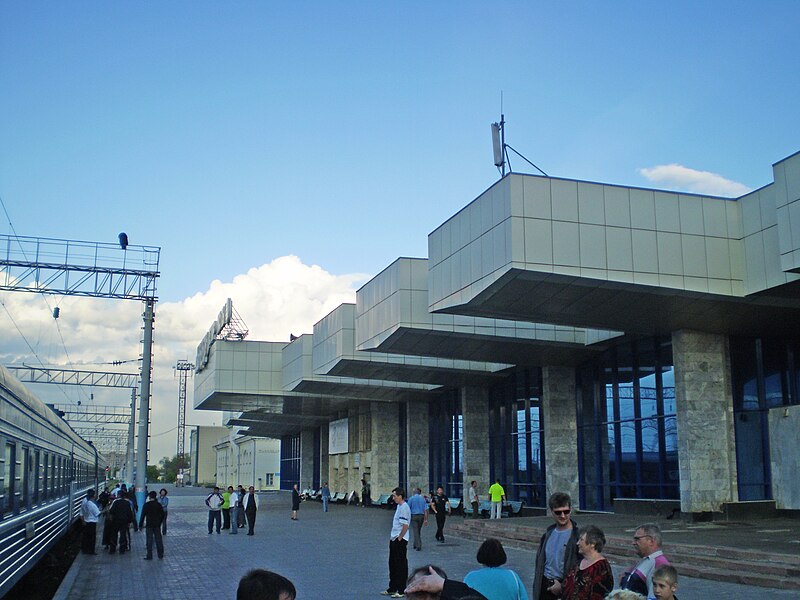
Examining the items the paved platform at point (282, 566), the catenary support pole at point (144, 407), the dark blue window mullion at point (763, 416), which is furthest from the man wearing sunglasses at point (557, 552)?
the catenary support pole at point (144, 407)

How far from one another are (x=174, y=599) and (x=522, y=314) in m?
12.1

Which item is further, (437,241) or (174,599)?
(437,241)

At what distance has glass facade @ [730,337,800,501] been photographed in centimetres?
2447

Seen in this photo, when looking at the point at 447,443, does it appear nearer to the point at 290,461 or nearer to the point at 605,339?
the point at 605,339

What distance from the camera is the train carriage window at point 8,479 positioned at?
11602 mm

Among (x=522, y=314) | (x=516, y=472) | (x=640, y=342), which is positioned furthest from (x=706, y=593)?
(x=516, y=472)

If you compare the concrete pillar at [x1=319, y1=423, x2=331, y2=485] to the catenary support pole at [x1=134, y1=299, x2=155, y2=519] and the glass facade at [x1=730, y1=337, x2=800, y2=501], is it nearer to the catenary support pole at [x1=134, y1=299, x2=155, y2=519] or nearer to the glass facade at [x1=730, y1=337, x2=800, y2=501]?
the catenary support pole at [x1=134, y1=299, x2=155, y2=519]

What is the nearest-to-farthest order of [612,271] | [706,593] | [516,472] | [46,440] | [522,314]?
[706,593] → [46,440] → [612,271] → [522,314] → [516,472]

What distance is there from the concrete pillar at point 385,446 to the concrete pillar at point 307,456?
22.1 meters

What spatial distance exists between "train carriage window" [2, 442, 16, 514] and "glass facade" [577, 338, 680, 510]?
19.1 m

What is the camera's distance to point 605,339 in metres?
28.5

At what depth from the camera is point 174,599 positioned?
551 inches

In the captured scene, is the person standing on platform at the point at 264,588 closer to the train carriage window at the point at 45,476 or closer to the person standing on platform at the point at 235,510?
the train carriage window at the point at 45,476

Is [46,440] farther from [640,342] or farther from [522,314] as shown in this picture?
[640,342]
